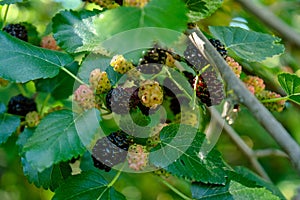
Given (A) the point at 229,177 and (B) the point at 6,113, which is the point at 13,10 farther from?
(A) the point at 229,177

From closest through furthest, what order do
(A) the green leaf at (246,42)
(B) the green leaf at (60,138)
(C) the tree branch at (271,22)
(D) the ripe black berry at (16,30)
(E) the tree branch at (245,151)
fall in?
(B) the green leaf at (60,138) → (A) the green leaf at (246,42) → (D) the ripe black berry at (16,30) → (E) the tree branch at (245,151) → (C) the tree branch at (271,22)

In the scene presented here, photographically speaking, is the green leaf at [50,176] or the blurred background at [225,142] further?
the blurred background at [225,142]

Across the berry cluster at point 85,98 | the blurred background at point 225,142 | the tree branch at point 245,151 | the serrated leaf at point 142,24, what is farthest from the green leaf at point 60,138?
the blurred background at point 225,142

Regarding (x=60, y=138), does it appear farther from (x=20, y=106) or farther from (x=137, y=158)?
(x=20, y=106)

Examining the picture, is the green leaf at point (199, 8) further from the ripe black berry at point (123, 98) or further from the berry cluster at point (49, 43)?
the berry cluster at point (49, 43)

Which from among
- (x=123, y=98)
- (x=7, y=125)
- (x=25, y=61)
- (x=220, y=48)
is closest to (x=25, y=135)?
(x=7, y=125)

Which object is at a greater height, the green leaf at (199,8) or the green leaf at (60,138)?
the green leaf at (199,8)
